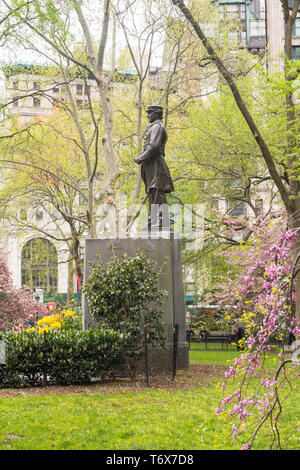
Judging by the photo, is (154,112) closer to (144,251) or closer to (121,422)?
(144,251)

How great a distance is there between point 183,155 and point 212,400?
57.8 feet

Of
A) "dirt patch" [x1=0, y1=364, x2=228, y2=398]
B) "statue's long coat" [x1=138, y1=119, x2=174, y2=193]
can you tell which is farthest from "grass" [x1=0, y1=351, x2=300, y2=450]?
"statue's long coat" [x1=138, y1=119, x2=174, y2=193]

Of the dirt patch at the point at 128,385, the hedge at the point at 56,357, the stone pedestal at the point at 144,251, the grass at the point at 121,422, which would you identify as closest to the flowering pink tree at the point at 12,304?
the stone pedestal at the point at 144,251

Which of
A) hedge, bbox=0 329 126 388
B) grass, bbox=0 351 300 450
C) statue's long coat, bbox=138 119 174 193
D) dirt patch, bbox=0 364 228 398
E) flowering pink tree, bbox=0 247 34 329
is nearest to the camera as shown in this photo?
grass, bbox=0 351 300 450

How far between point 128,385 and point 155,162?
5.11m

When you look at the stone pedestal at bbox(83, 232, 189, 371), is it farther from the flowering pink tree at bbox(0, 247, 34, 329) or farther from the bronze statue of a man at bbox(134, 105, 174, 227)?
the flowering pink tree at bbox(0, 247, 34, 329)

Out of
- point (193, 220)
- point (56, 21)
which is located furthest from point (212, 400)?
point (193, 220)

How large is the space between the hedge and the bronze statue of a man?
3763 millimetres

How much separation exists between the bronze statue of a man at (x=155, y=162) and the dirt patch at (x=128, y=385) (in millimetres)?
3957

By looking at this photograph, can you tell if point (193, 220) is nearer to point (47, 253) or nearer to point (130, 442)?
point (47, 253)

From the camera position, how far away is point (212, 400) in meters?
9.75

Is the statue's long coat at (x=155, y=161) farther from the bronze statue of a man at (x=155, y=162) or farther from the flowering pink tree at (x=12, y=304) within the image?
the flowering pink tree at (x=12, y=304)

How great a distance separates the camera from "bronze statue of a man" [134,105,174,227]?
1317 centimetres

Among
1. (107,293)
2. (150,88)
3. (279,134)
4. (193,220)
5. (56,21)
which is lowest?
(107,293)
